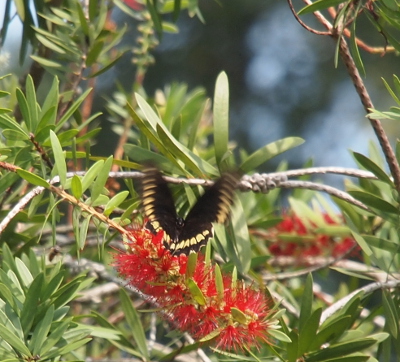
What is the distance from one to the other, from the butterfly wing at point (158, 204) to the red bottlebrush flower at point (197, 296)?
77mm

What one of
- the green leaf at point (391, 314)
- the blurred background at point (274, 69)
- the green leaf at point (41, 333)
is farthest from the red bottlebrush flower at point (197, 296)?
the blurred background at point (274, 69)

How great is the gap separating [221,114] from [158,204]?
163mm

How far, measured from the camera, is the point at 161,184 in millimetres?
916

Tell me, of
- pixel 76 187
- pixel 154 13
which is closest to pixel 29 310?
pixel 76 187

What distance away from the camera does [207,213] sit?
898mm

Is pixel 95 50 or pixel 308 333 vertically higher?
pixel 95 50

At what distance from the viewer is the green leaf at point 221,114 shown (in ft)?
3.14

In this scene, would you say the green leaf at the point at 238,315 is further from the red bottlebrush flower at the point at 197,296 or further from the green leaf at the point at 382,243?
the green leaf at the point at 382,243

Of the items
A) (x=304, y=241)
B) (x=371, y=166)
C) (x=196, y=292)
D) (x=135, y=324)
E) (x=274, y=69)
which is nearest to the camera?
(x=196, y=292)

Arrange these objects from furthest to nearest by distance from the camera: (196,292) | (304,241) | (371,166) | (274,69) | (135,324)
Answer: (274,69) → (304,241) → (135,324) → (371,166) → (196,292)

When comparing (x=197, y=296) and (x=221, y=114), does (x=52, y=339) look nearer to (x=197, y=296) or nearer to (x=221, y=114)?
(x=197, y=296)

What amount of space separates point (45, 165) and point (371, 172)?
0.47 m

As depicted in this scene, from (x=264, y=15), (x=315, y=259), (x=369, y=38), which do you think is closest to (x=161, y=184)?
(x=315, y=259)

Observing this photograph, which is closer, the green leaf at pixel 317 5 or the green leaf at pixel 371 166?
the green leaf at pixel 317 5
